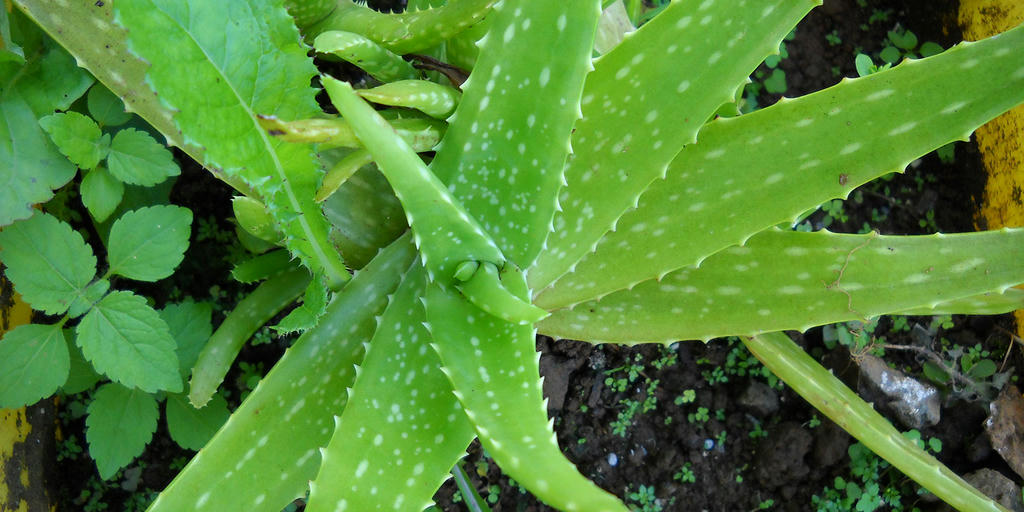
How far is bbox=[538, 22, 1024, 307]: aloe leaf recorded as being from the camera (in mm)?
744

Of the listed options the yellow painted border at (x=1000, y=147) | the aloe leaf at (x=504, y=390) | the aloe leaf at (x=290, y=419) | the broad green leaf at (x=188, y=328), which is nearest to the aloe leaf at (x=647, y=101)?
the aloe leaf at (x=504, y=390)

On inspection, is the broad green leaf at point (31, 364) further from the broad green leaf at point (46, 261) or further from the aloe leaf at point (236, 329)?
the aloe leaf at point (236, 329)

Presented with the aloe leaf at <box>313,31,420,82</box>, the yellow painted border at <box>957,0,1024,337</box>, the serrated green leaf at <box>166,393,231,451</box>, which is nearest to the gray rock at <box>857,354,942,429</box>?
the yellow painted border at <box>957,0,1024,337</box>

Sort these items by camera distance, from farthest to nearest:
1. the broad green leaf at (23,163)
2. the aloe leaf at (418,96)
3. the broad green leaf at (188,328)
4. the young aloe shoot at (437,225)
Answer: the broad green leaf at (188,328) → the broad green leaf at (23,163) → the aloe leaf at (418,96) → the young aloe shoot at (437,225)

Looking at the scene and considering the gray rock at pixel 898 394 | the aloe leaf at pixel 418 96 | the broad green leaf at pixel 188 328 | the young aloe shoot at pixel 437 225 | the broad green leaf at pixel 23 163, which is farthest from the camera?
the gray rock at pixel 898 394

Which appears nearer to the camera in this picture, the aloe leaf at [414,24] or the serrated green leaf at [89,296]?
the aloe leaf at [414,24]

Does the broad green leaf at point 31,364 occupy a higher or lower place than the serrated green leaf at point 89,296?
lower

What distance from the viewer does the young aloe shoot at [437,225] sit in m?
0.60

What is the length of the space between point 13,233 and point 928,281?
106 centimetres

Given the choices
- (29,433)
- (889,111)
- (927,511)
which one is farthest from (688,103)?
(29,433)

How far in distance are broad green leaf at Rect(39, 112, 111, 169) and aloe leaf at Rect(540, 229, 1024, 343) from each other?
59cm

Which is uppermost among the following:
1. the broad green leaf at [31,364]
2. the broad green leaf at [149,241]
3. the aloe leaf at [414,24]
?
the aloe leaf at [414,24]

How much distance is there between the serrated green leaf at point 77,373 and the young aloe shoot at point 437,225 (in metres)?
0.61

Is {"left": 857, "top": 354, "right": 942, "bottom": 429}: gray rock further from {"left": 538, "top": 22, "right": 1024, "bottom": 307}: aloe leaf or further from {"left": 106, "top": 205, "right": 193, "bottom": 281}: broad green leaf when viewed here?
{"left": 106, "top": 205, "right": 193, "bottom": 281}: broad green leaf
